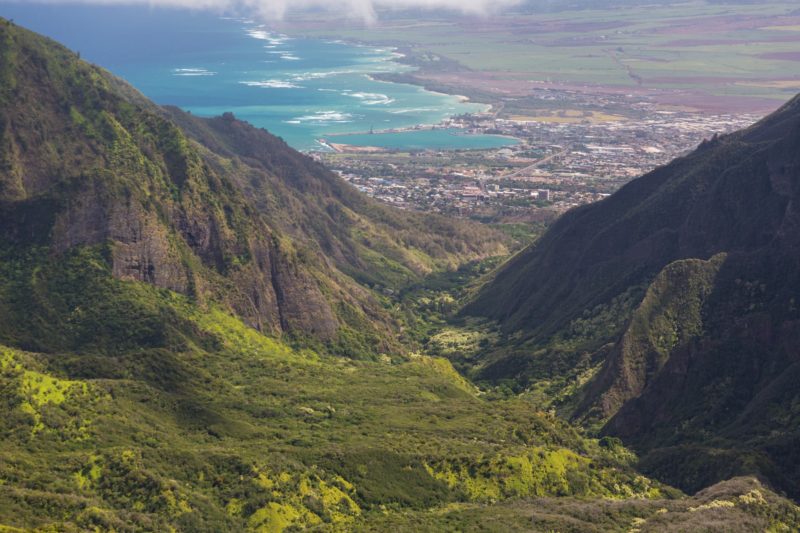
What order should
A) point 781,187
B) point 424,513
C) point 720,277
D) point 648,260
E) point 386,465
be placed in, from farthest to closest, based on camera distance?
point 648,260
point 781,187
point 720,277
point 386,465
point 424,513

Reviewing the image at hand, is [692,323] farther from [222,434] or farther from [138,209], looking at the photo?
[138,209]

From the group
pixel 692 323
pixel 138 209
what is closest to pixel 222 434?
pixel 138 209

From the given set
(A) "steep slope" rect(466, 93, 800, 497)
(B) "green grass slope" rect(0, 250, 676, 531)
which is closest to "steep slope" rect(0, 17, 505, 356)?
(B) "green grass slope" rect(0, 250, 676, 531)

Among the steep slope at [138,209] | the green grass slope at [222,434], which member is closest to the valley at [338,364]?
the green grass slope at [222,434]

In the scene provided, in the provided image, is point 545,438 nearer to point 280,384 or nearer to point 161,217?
point 280,384

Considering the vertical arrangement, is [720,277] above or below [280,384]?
above

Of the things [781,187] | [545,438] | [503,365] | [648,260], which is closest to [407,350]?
[503,365]

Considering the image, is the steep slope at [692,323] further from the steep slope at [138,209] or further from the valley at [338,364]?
the steep slope at [138,209]

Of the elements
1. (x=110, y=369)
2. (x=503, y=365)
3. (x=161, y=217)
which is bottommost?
(x=503, y=365)
